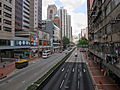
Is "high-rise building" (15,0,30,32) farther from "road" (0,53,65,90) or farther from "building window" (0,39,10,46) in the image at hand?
"road" (0,53,65,90)

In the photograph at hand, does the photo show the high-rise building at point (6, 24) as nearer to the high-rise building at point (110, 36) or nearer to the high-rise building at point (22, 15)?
the high-rise building at point (22, 15)

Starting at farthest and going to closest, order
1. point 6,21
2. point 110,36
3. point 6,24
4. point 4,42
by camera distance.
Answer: point 6,21, point 6,24, point 4,42, point 110,36

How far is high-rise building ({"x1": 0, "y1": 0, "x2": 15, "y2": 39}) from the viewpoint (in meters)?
44.2

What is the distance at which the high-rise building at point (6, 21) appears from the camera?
44184mm

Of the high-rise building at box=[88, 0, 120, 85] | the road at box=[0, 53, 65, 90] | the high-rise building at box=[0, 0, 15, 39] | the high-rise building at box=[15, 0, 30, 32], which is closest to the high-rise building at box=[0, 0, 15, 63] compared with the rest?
the high-rise building at box=[0, 0, 15, 39]

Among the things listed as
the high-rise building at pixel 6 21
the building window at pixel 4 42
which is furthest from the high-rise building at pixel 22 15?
the building window at pixel 4 42

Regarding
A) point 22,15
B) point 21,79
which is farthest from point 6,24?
point 22,15

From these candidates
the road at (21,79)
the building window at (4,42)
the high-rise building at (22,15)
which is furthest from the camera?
the high-rise building at (22,15)

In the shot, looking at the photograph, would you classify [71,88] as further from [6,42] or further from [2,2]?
[2,2]

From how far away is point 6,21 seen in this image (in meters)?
47.4

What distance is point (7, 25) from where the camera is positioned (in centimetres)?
4762

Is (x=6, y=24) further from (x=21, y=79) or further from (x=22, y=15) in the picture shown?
(x=22, y=15)

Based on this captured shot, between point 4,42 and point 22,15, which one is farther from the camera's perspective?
point 22,15

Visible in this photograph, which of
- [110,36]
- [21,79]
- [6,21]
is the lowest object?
[21,79]
